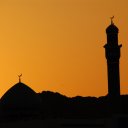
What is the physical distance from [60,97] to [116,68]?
27.2m

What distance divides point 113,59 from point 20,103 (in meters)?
8.79

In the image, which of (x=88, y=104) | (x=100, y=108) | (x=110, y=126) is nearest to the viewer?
(x=110, y=126)

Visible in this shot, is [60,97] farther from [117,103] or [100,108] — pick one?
[117,103]

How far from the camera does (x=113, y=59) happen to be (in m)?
59.5

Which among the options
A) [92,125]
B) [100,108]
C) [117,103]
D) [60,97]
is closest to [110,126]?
[92,125]

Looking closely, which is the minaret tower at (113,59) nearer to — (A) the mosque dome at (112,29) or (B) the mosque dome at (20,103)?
(A) the mosque dome at (112,29)

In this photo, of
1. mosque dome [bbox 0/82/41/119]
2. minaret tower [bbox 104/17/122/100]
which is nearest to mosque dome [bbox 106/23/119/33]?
minaret tower [bbox 104/17/122/100]

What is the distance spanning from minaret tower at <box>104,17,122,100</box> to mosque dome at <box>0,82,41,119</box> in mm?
6539

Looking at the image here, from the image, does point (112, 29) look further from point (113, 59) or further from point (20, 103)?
point (20, 103)

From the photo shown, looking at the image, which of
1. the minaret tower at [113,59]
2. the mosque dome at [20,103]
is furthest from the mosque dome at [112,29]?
the mosque dome at [20,103]

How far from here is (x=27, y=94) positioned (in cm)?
5919

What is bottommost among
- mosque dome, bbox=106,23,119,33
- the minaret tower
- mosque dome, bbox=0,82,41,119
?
mosque dome, bbox=0,82,41,119

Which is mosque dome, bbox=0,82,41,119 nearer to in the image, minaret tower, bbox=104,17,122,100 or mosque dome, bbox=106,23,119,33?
minaret tower, bbox=104,17,122,100

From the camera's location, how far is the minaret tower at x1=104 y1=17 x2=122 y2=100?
194ft
